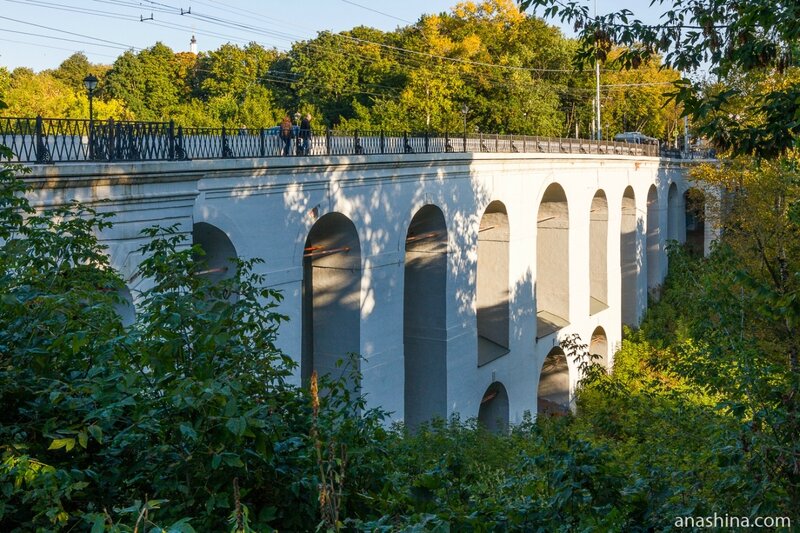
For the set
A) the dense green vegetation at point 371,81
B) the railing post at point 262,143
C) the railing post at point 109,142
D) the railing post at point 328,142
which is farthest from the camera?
the dense green vegetation at point 371,81

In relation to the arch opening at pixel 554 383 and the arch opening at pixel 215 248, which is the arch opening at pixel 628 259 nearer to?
the arch opening at pixel 554 383

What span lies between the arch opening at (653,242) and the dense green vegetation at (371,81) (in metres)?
6.43

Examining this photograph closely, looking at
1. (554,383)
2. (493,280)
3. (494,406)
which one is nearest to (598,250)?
(554,383)

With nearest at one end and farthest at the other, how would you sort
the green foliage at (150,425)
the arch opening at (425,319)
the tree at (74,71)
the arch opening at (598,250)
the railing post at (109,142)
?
the green foliage at (150,425), the railing post at (109,142), the arch opening at (425,319), the arch opening at (598,250), the tree at (74,71)

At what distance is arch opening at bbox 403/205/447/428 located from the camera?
21.7 metres

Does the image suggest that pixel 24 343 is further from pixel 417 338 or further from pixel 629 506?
pixel 417 338

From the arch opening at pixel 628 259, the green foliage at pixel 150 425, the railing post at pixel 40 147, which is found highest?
the railing post at pixel 40 147

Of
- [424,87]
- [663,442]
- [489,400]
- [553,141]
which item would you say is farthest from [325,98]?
[663,442]

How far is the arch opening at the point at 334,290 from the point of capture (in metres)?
18.5

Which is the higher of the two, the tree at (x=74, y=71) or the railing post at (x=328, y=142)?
the tree at (x=74, y=71)

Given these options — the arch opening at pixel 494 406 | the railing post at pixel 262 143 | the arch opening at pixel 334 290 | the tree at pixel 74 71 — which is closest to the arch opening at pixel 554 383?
the arch opening at pixel 494 406

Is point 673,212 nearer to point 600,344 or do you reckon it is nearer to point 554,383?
point 600,344

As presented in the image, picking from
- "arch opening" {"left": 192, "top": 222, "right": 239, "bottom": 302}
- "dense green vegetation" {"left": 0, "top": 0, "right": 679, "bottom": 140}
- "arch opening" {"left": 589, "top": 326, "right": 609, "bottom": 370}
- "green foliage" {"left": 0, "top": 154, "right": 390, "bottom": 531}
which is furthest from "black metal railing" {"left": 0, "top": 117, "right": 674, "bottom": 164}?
"dense green vegetation" {"left": 0, "top": 0, "right": 679, "bottom": 140}

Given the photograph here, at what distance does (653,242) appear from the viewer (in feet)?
144
